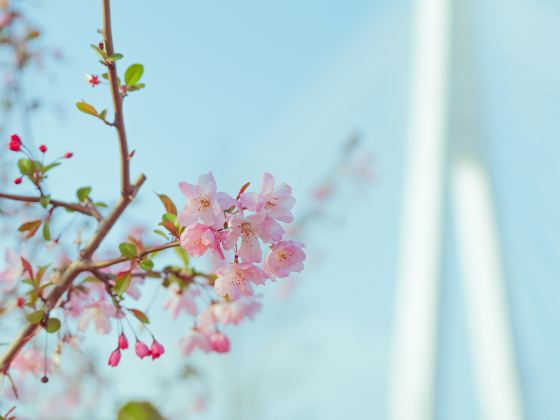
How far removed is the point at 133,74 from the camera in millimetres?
681

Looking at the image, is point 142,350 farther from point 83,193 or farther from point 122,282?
point 83,193

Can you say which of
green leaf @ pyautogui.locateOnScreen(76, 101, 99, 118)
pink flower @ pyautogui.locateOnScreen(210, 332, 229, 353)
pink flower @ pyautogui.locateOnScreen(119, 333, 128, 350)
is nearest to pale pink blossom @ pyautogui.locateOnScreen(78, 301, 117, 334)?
pink flower @ pyautogui.locateOnScreen(119, 333, 128, 350)

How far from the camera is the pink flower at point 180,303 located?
0.87m

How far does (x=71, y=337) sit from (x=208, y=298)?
181mm

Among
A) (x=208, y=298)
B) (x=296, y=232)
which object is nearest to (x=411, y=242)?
(x=296, y=232)

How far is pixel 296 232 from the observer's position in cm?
286

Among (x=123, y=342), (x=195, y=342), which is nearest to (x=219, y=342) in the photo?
(x=195, y=342)

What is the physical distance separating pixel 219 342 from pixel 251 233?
303 millimetres

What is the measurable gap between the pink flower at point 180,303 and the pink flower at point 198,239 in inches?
10.8

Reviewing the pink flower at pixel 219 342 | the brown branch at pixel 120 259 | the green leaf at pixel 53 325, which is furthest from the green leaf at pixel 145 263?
the pink flower at pixel 219 342

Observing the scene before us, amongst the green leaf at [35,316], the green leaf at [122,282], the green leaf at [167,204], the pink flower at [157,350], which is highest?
the green leaf at [167,204]

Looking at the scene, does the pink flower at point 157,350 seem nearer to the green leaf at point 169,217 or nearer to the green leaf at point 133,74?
the green leaf at point 169,217

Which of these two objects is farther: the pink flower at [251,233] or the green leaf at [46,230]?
the green leaf at [46,230]

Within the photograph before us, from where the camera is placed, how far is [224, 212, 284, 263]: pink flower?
601 mm
